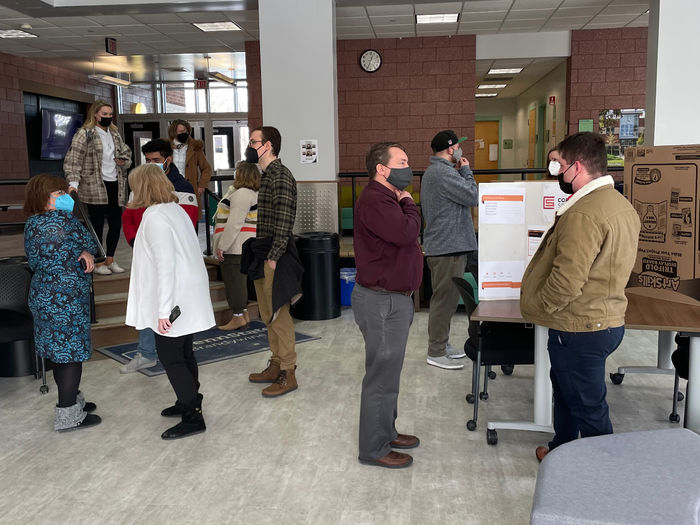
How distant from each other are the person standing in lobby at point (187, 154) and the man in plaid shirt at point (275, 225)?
2.44 meters

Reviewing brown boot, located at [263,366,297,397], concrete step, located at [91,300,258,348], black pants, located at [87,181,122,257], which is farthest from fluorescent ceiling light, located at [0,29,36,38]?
brown boot, located at [263,366,297,397]

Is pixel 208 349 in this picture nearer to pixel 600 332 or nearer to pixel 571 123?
pixel 600 332

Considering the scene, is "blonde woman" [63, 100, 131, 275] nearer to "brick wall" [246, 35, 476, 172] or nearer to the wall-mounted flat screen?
"brick wall" [246, 35, 476, 172]

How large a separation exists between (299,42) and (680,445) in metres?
5.54

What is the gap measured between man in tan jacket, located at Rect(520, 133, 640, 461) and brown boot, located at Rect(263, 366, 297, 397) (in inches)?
70.9

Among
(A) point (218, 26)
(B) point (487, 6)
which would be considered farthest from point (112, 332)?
(B) point (487, 6)

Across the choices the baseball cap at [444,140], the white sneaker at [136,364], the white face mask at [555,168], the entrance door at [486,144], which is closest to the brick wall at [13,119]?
the white sneaker at [136,364]

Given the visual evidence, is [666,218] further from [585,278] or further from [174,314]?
[174,314]

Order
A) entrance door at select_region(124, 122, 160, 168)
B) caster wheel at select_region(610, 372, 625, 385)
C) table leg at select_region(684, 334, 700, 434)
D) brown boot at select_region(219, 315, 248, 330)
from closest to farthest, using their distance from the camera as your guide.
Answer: table leg at select_region(684, 334, 700, 434)
caster wheel at select_region(610, 372, 625, 385)
brown boot at select_region(219, 315, 248, 330)
entrance door at select_region(124, 122, 160, 168)

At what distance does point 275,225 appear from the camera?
3.71 metres

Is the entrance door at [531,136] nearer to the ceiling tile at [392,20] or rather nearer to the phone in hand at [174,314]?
the ceiling tile at [392,20]

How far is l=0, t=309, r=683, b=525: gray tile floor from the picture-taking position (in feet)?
8.26

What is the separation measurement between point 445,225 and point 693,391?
1819mm

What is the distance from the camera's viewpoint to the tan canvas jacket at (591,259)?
2248 mm
